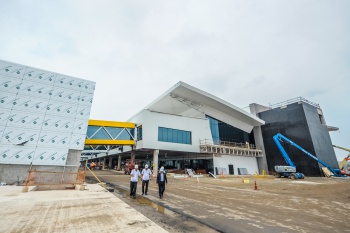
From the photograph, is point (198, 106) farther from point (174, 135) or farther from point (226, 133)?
point (226, 133)

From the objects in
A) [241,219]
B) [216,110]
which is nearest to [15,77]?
[241,219]

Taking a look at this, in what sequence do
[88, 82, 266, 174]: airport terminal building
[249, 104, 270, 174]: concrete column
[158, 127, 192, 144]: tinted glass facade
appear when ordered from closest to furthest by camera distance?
[88, 82, 266, 174]: airport terminal building < [158, 127, 192, 144]: tinted glass facade < [249, 104, 270, 174]: concrete column

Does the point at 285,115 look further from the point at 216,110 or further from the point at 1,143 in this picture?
the point at 1,143

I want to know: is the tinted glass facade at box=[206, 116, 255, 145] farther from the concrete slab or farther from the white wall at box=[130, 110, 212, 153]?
the concrete slab

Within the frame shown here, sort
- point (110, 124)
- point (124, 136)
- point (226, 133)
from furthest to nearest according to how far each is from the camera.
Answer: point (226, 133) < point (124, 136) < point (110, 124)

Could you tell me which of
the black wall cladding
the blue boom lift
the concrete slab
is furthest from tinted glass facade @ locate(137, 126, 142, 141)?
the black wall cladding

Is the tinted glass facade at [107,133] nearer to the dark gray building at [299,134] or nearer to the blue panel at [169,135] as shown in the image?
the blue panel at [169,135]

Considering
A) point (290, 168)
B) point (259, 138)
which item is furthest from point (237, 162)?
point (259, 138)

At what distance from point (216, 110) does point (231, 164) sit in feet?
36.8

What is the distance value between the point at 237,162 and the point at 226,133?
247 inches

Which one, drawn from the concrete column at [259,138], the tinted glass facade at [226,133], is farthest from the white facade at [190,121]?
the concrete column at [259,138]

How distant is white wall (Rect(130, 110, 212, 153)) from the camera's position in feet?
85.1

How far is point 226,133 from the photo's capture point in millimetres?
35750

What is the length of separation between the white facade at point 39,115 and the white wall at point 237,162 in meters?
24.0
